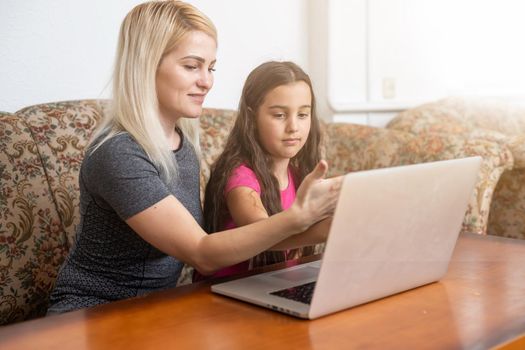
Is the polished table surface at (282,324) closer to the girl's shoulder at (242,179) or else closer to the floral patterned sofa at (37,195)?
the girl's shoulder at (242,179)

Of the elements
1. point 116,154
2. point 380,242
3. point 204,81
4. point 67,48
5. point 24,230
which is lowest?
point 24,230

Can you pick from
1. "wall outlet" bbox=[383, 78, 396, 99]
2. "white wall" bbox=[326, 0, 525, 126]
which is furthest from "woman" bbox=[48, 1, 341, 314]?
"wall outlet" bbox=[383, 78, 396, 99]

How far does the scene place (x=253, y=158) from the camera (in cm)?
160

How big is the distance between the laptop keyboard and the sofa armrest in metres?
1.23

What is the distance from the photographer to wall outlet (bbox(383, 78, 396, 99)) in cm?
339

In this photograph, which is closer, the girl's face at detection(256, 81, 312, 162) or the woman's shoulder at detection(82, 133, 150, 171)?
the woman's shoulder at detection(82, 133, 150, 171)

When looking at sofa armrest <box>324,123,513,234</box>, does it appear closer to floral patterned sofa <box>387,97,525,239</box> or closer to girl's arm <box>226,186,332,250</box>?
floral patterned sofa <box>387,97,525,239</box>

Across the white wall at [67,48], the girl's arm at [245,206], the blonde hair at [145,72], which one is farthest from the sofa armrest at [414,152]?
the blonde hair at [145,72]

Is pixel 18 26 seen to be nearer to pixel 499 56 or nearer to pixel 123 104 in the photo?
pixel 123 104

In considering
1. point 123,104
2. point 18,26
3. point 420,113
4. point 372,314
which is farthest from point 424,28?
point 372,314

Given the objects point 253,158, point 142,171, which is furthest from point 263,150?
point 142,171

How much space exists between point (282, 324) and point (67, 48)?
1.54 metres

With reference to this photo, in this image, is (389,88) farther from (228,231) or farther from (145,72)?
(228,231)

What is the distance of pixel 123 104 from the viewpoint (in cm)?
137
